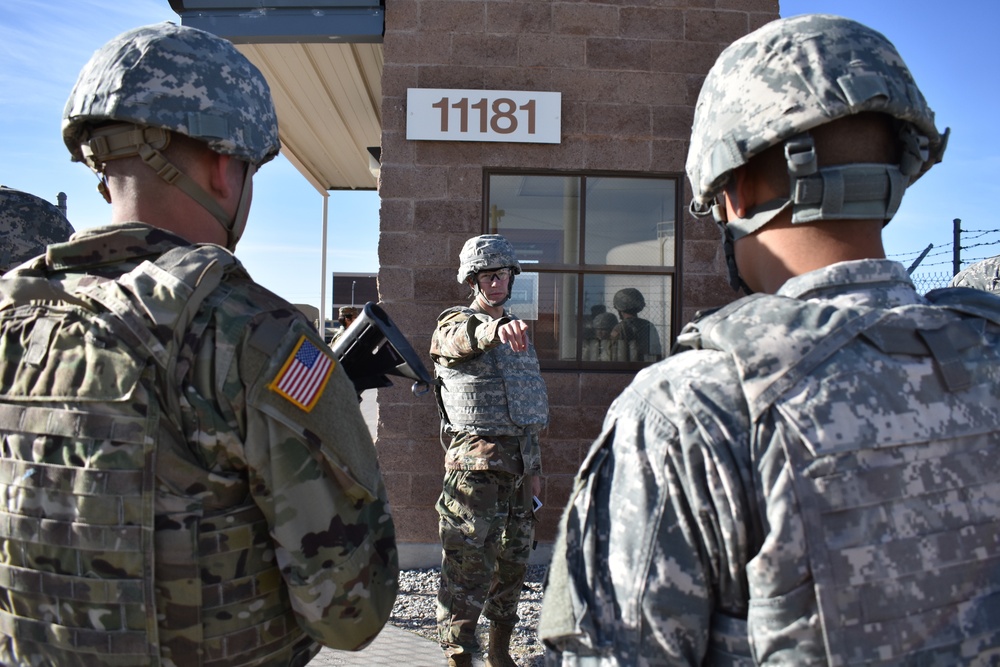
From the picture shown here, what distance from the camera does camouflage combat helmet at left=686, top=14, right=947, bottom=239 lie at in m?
1.18

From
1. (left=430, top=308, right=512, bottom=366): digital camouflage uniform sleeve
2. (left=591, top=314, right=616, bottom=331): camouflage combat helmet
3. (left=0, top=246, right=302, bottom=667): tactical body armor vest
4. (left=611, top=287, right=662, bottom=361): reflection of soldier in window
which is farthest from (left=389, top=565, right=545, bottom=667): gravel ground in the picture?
(left=0, top=246, right=302, bottom=667): tactical body armor vest

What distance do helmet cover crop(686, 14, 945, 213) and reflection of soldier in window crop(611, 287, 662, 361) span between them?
4.05 metres

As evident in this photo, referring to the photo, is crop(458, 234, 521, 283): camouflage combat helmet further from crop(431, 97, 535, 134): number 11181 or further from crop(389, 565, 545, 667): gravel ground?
crop(389, 565, 545, 667): gravel ground

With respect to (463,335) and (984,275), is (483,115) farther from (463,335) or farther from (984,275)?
(984,275)

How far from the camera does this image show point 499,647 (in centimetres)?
377

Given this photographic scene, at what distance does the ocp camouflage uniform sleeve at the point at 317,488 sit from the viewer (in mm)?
1363

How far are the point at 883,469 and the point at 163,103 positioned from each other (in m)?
1.41

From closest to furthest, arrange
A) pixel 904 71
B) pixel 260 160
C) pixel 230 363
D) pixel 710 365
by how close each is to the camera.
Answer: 1. pixel 710 365
2. pixel 904 71
3. pixel 230 363
4. pixel 260 160

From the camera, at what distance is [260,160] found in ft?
5.42

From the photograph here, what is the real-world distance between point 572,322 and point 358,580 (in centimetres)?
402

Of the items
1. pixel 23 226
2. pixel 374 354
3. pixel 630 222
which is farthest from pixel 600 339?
pixel 23 226

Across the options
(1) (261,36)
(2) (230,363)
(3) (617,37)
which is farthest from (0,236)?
(3) (617,37)

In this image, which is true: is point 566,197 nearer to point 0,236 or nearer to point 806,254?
point 0,236

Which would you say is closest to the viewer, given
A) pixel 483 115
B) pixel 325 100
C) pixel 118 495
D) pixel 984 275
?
pixel 118 495
